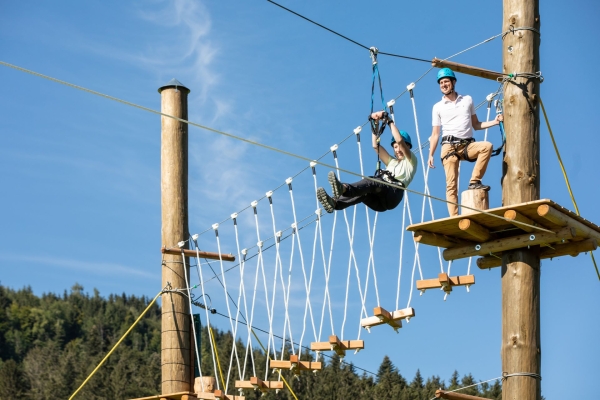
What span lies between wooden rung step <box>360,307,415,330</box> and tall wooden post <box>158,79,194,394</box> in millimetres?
2093

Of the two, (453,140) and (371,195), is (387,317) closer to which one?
(371,195)

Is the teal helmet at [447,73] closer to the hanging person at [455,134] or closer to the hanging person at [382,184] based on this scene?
the hanging person at [455,134]

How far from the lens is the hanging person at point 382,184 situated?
28.0ft

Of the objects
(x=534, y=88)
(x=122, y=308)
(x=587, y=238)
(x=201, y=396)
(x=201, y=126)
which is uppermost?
(x=122, y=308)

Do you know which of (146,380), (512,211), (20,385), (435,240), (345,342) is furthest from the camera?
(20,385)

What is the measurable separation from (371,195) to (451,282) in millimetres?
1193

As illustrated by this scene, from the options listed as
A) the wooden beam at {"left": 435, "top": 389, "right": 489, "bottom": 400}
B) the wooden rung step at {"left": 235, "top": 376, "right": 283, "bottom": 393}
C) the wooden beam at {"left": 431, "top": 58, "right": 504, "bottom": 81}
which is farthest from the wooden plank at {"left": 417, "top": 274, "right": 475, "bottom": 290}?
the wooden rung step at {"left": 235, "top": 376, "right": 283, "bottom": 393}

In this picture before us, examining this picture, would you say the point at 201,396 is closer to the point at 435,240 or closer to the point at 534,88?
the point at 435,240

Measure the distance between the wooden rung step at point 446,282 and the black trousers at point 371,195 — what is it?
1.00 meters

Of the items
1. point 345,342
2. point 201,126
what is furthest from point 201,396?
point 201,126

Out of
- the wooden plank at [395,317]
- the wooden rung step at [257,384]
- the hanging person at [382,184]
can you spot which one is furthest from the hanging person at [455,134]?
the wooden rung step at [257,384]

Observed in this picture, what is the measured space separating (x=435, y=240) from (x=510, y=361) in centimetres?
96

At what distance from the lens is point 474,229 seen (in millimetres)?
7488

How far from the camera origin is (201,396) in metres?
9.37
